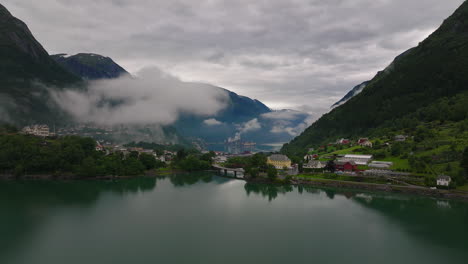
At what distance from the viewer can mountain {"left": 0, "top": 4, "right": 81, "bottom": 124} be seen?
89250 mm

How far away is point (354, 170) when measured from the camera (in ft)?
136

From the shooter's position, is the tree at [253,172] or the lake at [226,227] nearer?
the lake at [226,227]

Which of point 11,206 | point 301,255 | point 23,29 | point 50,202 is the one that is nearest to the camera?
point 301,255

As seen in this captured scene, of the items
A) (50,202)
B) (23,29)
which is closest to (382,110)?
(50,202)

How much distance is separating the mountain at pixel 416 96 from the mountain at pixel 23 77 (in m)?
85.0

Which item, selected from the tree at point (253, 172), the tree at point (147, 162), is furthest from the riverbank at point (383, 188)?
the tree at point (147, 162)

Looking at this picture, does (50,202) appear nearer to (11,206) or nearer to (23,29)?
(11,206)

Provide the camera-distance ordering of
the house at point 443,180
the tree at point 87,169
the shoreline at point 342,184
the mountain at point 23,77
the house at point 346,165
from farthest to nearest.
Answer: the mountain at point 23,77 → the tree at point 87,169 → the house at point 346,165 → the house at point 443,180 → the shoreline at point 342,184

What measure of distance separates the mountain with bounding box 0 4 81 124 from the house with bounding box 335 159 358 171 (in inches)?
3506

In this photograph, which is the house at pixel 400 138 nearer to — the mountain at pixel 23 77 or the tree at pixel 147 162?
the tree at pixel 147 162

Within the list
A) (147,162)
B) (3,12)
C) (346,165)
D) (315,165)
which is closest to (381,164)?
(346,165)

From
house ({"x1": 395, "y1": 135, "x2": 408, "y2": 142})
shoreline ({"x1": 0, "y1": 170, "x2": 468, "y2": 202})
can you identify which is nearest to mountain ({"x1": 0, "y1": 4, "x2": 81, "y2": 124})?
shoreline ({"x1": 0, "y1": 170, "x2": 468, "y2": 202})

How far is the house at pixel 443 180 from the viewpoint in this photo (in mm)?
32719

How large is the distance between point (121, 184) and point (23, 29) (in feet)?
400
